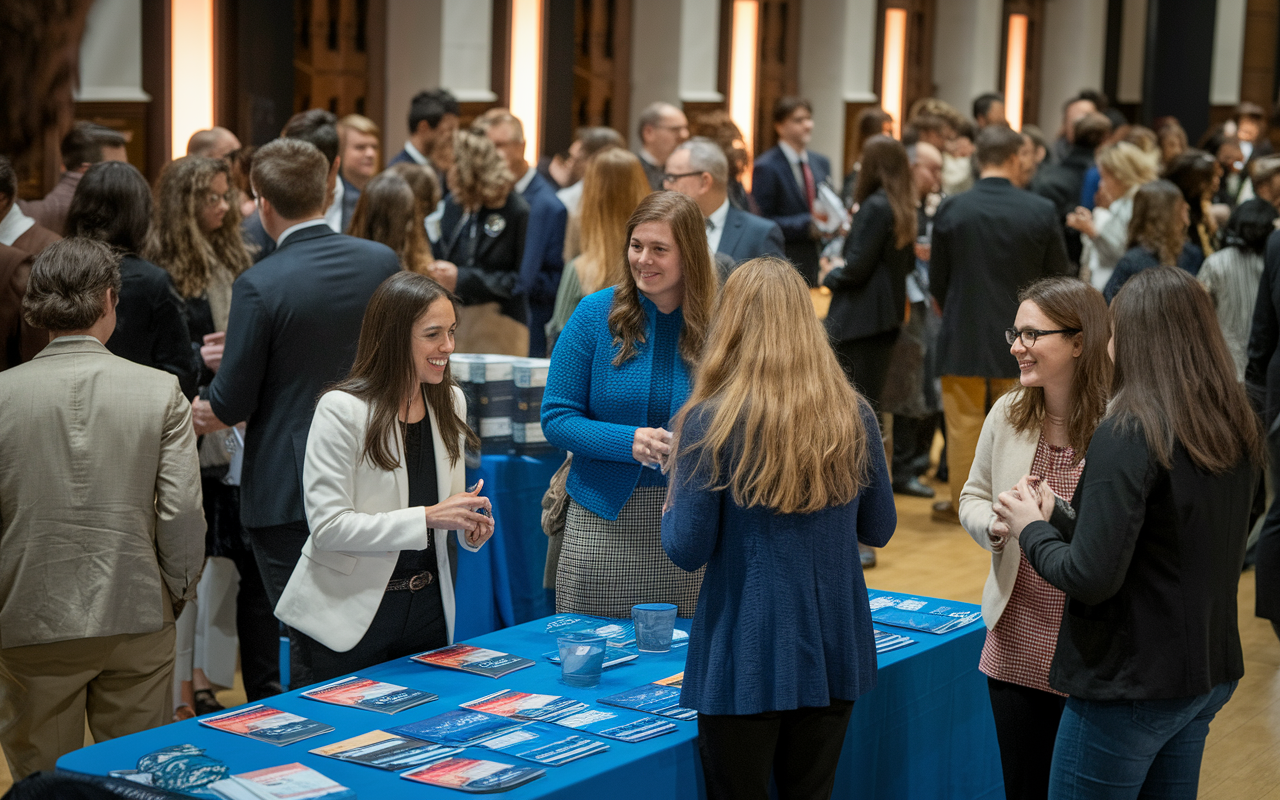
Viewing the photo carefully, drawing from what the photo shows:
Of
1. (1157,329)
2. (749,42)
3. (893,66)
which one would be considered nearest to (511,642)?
(1157,329)

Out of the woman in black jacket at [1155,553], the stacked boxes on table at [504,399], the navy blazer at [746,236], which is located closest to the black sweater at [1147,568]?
the woman in black jacket at [1155,553]

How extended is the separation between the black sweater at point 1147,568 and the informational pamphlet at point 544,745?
78 centimetres

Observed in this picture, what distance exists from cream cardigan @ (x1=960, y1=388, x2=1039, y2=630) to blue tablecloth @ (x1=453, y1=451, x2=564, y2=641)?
1.72 m

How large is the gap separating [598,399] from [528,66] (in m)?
6.82

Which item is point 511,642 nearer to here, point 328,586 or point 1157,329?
point 328,586

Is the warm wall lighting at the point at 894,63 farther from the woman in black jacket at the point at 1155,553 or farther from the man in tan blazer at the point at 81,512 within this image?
the woman in black jacket at the point at 1155,553

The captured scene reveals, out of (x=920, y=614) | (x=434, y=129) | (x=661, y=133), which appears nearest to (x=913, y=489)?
(x=661, y=133)

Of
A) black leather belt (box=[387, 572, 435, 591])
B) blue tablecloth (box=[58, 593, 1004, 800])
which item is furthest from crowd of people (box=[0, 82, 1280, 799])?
blue tablecloth (box=[58, 593, 1004, 800])

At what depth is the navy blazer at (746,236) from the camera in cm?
438

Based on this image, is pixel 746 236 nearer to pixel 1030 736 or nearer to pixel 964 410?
pixel 964 410

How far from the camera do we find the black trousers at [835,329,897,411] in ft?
18.9

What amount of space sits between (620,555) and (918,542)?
129 inches

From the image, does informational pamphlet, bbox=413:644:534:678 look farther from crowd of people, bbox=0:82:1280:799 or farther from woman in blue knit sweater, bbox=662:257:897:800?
woman in blue knit sweater, bbox=662:257:897:800

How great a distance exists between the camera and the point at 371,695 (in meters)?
2.46
